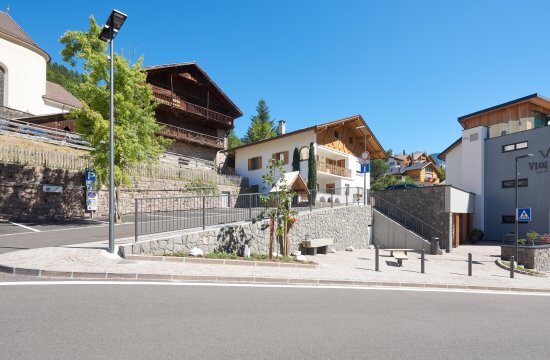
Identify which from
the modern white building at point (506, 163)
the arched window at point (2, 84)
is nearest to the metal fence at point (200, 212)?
the modern white building at point (506, 163)

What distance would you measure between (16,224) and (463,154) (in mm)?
30369

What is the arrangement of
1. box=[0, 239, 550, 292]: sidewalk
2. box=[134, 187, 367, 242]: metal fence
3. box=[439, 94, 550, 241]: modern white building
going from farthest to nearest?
box=[439, 94, 550, 241]: modern white building < box=[134, 187, 367, 242]: metal fence < box=[0, 239, 550, 292]: sidewalk

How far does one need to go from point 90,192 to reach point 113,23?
1261 centimetres

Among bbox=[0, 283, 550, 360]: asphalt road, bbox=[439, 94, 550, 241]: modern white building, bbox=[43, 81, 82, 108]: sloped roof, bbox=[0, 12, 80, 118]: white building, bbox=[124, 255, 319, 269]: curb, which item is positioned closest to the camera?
bbox=[0, 283, 550, 360]: asphalt road

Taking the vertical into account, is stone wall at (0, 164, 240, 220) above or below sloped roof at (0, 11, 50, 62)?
below

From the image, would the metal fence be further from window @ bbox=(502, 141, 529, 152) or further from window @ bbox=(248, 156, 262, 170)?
window @ bbox=(248, 156, 262, 170)

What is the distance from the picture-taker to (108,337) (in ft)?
14.0

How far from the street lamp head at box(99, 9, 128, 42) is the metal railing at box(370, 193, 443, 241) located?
60.3 feet

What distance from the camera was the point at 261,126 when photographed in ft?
190

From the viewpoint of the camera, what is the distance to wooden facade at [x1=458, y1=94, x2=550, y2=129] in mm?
24062

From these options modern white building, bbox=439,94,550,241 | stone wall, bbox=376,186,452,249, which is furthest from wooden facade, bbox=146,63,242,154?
modern white building, bbox=439,94,550,241

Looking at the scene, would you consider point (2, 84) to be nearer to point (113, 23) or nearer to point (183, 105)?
point (183, 105)

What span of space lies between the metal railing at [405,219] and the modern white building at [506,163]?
17.6 ft

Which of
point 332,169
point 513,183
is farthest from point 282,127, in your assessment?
point 513,183
